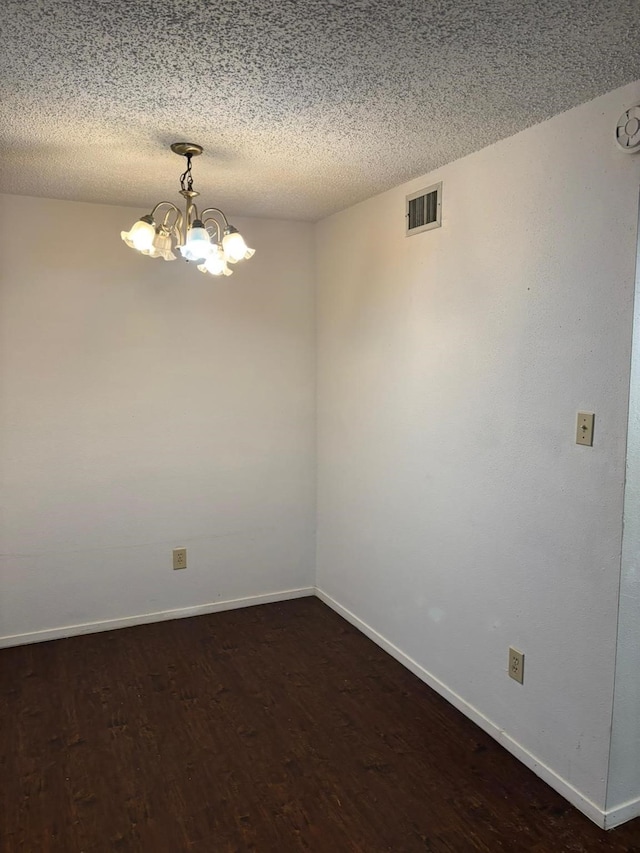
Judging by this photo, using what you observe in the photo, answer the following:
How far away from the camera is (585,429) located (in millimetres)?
2094

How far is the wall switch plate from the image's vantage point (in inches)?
81.7

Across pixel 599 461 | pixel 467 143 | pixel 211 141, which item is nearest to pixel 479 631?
pixel 599 461

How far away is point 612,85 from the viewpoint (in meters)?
1.91

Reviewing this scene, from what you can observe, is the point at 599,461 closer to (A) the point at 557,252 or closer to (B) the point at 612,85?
(A) the point at 557,252

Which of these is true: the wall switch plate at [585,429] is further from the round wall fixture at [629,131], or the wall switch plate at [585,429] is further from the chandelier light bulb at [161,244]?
the chandelier light bulb at [161,244]

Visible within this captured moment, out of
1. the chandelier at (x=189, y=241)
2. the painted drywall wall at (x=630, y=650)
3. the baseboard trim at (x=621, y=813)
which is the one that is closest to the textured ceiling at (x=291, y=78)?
the chandelier at (x=189, y=241)

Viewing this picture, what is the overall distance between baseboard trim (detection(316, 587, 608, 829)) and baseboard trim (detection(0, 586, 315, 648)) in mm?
576

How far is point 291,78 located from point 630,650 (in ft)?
6.86

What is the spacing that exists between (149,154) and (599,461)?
2.10m

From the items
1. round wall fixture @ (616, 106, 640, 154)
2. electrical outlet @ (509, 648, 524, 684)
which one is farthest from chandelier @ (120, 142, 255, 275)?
electrical outlet @ (509, 648, 524, 684)

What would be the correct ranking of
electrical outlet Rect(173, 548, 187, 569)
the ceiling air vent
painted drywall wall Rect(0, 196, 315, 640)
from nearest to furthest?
1. the ceiling air vent
2. painted drywall wall Rect(0, 196, 315, 640)
3. electrical outlet Rect(173, 548, 187, 569)

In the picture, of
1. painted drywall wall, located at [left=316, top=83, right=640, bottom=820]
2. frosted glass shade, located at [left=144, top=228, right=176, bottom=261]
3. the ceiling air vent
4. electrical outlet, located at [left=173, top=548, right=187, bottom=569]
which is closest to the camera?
painted drywall wall, located at [left=316, top=83, right=640, bottom=820]

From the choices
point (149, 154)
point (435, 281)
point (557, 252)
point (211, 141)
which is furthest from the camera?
point (435, 281)

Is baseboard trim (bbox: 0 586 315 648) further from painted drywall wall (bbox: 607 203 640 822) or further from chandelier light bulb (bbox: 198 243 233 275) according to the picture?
painted drywall wall (bbox: 607 203 640 822)
